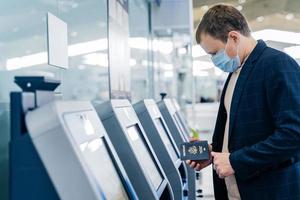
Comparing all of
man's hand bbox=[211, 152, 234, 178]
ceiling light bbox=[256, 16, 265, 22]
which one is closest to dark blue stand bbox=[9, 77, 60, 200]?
man's hand bbox=[211, 152, 234, 178]

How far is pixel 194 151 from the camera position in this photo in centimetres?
197

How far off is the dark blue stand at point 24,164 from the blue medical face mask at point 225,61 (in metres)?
1.12

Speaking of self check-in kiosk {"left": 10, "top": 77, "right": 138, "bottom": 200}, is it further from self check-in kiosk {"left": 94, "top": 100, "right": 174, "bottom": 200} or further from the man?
the man

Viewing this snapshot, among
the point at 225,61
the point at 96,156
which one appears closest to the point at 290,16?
the point at 225,61

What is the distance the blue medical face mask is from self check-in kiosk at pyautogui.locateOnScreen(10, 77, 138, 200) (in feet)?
3.33

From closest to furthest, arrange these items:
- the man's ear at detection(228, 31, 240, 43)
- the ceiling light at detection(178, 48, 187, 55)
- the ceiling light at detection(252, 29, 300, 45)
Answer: the man's ear at detection(228, 31, 240, 43) < the ceiling light at detection(252, 29, 300, 45) < the ceiling light at detection(178, 48, 187, 55)

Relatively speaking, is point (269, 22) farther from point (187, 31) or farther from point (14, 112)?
point (14, 112)

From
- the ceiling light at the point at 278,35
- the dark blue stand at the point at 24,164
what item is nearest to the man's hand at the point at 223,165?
the dark blue stand at the point at 24,164

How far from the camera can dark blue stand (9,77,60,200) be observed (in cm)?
98

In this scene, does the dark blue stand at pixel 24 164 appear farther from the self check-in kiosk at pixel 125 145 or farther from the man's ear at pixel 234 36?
Result: the man's ear at pixel 234 36

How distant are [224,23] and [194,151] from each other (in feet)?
2.03

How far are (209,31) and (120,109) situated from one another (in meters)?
0.58

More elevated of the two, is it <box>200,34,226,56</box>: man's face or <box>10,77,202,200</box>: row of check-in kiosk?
<box>200,34,226,56</box>: man's face

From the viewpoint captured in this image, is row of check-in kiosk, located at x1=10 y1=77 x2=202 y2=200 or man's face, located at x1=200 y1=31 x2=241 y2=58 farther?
man's face, located at x1=200 y1=31 x2=241 y2=58
